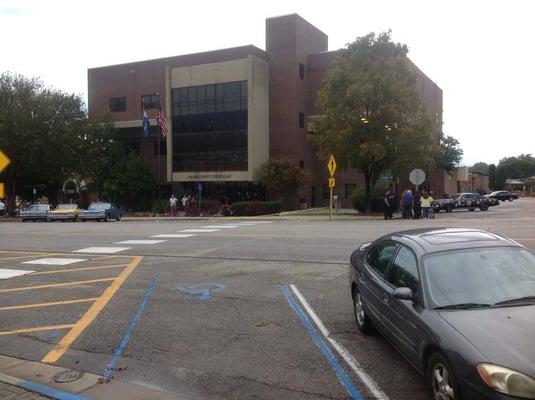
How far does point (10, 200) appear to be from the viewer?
175 ft

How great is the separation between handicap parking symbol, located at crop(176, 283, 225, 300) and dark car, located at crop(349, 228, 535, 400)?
3776 mm

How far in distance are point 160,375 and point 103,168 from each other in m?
48.5

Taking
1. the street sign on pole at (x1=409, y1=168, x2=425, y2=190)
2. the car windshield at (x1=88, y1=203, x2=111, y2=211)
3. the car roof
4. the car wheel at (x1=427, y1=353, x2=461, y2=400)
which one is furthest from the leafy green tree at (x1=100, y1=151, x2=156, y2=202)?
the car wheel at (x1=427, y1=353, x2=461, y2=400)

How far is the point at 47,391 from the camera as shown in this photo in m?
5.12

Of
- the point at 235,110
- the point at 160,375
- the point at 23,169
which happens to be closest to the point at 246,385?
the point at 160,375

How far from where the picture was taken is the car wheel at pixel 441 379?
3.97m

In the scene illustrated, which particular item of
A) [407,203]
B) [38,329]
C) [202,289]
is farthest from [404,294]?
[407,203]

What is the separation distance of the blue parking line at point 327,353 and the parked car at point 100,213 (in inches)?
1281

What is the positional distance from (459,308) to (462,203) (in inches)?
1590

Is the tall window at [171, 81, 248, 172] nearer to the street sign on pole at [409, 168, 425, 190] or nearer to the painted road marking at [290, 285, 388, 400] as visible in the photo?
the street sign on pole at [409, 168, 425, 190]

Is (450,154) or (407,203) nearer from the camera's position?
(407,203)

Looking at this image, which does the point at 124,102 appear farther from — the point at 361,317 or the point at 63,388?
the point at 63,388

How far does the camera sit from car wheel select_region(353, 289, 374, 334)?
259 inches

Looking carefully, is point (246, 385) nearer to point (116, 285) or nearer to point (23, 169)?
point (116, 285)
